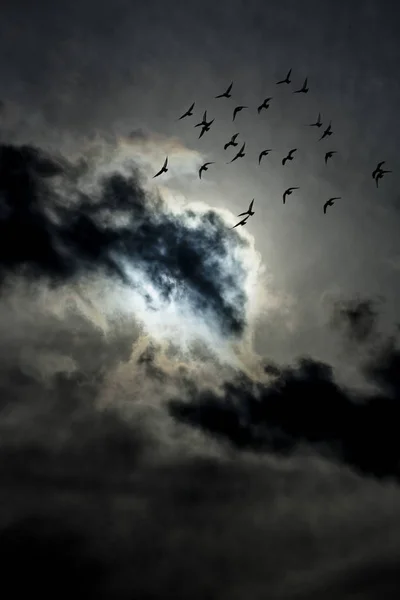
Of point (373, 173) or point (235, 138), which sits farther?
point (235, 138)

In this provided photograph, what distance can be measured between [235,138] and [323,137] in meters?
20.1

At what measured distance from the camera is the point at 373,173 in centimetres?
13438

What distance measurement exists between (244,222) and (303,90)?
32197 millimetres

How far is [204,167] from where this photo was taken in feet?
489

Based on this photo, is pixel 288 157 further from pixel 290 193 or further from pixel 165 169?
pixel 165 169

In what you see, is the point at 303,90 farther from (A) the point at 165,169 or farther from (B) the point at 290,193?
(A) the point at 165,169

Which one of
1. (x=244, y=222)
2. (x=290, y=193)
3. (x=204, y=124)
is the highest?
(x=204, y=124)

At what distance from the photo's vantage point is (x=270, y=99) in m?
138

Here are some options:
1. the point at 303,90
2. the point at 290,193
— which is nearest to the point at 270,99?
the point at 303,90

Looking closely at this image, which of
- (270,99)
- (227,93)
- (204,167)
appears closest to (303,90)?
(270,99)

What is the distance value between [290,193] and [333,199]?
9.87 metres

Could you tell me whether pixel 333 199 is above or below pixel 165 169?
below

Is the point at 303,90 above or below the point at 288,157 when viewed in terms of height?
above

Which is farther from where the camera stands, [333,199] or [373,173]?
[333,199]
